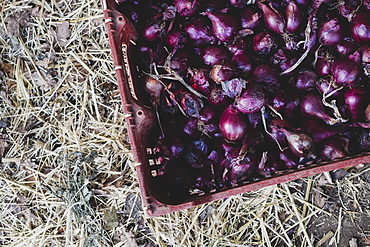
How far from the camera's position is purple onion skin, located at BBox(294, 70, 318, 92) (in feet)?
4.53

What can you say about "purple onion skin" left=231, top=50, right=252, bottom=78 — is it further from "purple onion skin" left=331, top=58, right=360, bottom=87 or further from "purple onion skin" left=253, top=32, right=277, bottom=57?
"purple onion skin" left=331, top=58, right=360, bottom=87

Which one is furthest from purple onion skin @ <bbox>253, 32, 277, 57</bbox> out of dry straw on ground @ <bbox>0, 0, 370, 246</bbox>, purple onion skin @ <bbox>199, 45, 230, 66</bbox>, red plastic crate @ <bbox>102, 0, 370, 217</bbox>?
dry straw on ground @ <bbox>0, 0, 370, 246</bbox>

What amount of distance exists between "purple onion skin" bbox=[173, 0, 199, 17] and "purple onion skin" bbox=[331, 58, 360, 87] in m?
0.59

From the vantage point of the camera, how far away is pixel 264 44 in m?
1.31

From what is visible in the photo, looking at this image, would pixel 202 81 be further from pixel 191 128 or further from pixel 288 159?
pixel 288 159

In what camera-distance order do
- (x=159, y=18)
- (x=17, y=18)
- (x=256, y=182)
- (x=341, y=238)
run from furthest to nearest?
(x=17, y=18), (x=341, y=238), (x=159, y=18), (x=256, y=182)

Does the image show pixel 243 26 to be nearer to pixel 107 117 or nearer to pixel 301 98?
pixel 301 98

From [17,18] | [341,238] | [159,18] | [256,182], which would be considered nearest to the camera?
[256,182]

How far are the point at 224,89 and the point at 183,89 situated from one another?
188 mm

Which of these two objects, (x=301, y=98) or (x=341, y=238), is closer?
(x=301, y=98)

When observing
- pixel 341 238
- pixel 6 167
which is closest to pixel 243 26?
pixel 341 238

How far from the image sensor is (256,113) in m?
1.33

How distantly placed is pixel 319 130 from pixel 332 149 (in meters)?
0.09

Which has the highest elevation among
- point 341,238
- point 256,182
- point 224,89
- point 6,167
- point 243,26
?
point 243,26
